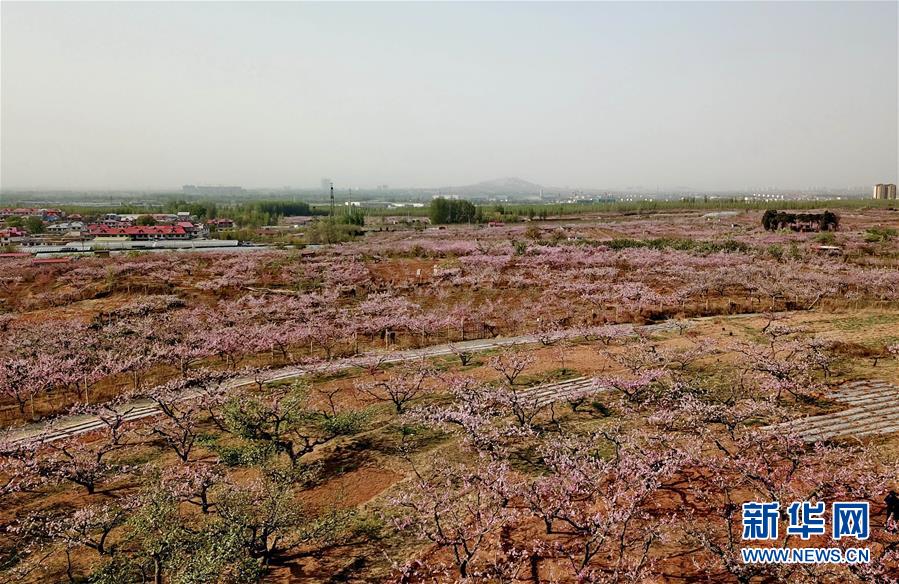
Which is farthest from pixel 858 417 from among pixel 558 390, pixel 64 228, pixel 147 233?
pixel 64 228

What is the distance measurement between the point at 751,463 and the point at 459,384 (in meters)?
9.51

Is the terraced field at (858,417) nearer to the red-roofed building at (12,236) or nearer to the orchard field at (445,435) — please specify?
the orchard field at (445,435)

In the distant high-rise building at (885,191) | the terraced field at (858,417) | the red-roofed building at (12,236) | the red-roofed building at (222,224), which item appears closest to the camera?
the terraced field at (858,417)

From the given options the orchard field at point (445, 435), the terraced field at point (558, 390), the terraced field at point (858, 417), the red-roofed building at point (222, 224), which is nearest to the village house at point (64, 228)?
the red-roofed building at point (222, 224)

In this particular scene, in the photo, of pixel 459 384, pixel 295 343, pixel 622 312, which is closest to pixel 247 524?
pixel 459 384

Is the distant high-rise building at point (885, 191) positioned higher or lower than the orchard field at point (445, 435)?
higher

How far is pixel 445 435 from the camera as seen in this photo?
16.0m

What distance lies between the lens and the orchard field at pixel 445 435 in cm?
1020

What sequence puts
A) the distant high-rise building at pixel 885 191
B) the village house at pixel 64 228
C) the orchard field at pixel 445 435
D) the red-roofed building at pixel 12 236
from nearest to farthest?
1. the orchard field at pixel 445 435
2. the red-roofed building at pixel 12 236
3. the village house at pixel 64 228
4. the distant high-rise building at pixel 885 191

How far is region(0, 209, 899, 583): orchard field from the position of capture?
10195mm

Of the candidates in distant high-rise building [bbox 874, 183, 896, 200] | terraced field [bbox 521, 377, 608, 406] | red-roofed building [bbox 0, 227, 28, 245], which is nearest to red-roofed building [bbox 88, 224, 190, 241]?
red-roofed building [bbox 0, 227, 28, 245]

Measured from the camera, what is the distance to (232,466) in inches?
575

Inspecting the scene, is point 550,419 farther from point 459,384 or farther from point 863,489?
point 863,489

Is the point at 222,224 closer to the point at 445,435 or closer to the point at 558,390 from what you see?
the point at 558,390
